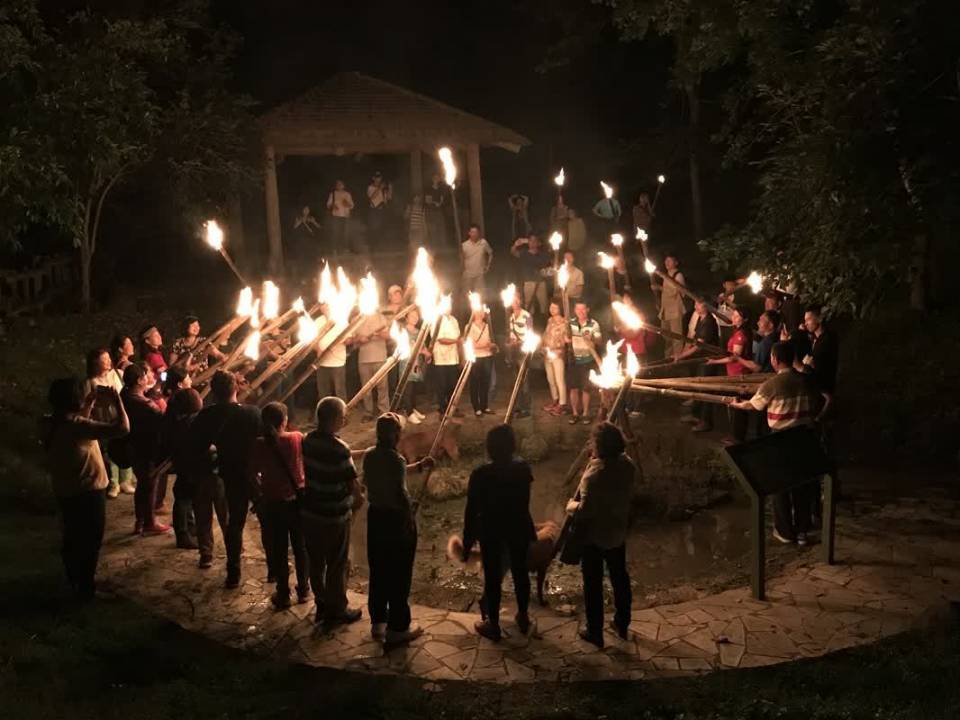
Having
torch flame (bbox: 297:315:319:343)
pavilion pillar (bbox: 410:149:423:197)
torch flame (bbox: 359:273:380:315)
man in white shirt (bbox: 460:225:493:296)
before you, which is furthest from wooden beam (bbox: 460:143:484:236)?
torch flame (bbox: 359:273:380:315)

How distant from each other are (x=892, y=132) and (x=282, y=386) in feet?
31.4

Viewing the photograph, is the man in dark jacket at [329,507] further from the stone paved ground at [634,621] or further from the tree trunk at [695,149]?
the tree trunk at [695,149]

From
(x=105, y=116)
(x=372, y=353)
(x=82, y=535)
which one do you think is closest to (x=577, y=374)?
(x=372, y=353)

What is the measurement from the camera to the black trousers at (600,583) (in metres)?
7.17

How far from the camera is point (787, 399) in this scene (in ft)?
29.8

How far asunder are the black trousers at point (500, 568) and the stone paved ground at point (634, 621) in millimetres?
265

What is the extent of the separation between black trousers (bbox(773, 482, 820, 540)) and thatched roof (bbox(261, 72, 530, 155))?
1595cm

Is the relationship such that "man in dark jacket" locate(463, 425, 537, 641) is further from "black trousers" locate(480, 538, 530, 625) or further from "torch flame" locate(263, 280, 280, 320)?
"torch flame" locate(263, 280, 280, 320)

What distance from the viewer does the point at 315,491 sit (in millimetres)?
7434

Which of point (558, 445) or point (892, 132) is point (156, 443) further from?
point (892, 132)

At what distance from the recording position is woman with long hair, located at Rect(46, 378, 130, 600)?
311 inches

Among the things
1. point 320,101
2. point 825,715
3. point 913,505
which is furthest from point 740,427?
point 320,101

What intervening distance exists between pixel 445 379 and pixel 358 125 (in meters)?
9.97

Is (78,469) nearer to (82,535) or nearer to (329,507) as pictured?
(82,535)
